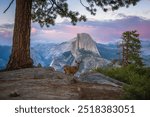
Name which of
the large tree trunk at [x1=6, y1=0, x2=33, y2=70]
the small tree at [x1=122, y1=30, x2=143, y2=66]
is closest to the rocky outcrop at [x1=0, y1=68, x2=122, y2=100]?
the large tree trunk at [x1=6, y1=0, x2=33, y2=70]

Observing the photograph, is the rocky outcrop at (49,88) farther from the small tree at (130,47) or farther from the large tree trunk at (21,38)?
the small tree at (130,47)

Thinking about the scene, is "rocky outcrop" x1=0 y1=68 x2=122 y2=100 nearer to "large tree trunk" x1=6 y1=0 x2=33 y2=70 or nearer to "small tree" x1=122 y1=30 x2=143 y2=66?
"large tree trunk" x1=6 y1=0 x2=33 y2=70

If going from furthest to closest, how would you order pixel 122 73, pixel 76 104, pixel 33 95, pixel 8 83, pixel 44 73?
1. pixel 122 73
2. pixel 44 73
3. pixel 8 83
4. pixel 33 95
5. pixel 76 104

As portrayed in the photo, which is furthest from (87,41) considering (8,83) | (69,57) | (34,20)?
(8,83)

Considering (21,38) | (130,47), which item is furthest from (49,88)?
(130,47)

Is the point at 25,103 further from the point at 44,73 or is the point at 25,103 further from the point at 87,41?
the point at 87,41

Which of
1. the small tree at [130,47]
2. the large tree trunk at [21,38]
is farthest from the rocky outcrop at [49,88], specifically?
the small tree at [130,47]

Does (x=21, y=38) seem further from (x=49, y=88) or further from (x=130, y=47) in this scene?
(x=130, y=47)
